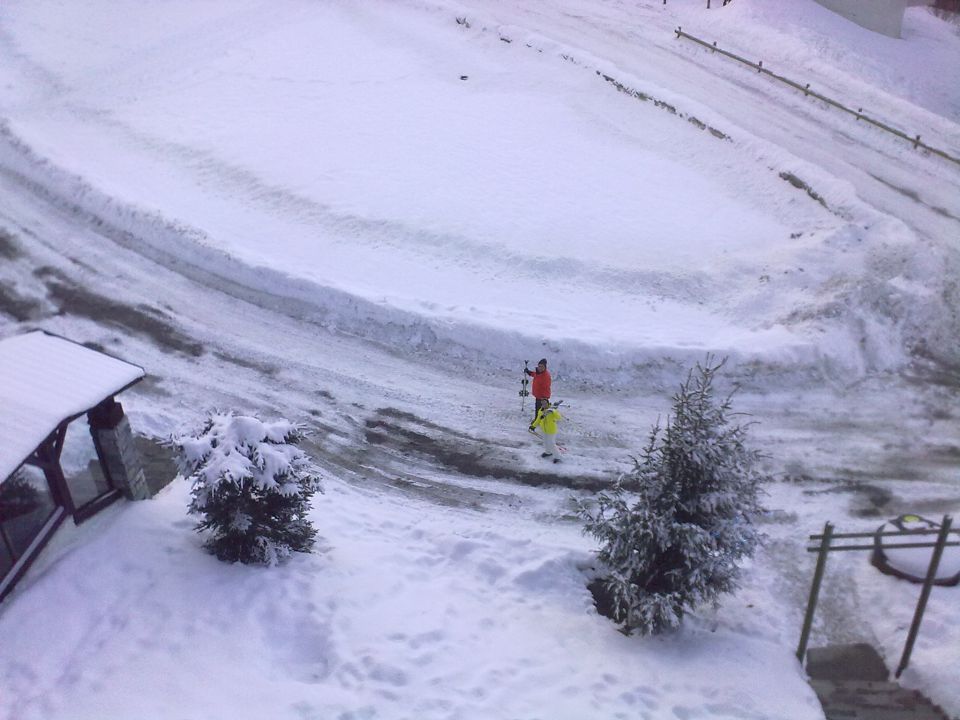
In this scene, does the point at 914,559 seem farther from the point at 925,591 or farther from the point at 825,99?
the point at 825,99

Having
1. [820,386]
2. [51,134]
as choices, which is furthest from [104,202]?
[820,386]

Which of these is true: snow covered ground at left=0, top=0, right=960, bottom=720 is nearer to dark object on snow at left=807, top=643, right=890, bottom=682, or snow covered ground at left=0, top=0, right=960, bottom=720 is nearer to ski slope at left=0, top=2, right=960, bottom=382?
ski slope at left=0, top=2, right=960, bottom=382

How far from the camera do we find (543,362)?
12.3m

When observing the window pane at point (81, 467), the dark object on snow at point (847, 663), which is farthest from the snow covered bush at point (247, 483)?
the dark object on snow at point (847, 663)

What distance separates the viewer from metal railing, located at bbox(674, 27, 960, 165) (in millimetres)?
23078

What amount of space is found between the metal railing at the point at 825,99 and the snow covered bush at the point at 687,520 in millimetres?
18922

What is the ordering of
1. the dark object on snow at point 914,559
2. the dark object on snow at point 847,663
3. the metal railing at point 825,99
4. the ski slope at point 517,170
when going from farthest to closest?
the metal railing at point 825,99, the ski slope at point 517,170, the dark object on snow at point 914,559, the dark object on snow at point 847,663

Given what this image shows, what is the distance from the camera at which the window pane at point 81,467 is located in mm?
9633

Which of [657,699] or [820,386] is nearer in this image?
[657,699]

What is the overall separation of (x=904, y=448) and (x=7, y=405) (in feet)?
42.1

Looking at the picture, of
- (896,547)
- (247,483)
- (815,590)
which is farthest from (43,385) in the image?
(896,547)

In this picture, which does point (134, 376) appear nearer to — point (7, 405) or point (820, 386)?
point (7, 405)

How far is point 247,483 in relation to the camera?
877 cm

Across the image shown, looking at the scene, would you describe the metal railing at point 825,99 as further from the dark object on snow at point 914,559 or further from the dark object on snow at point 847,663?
the dark object on snow at point 847,663
